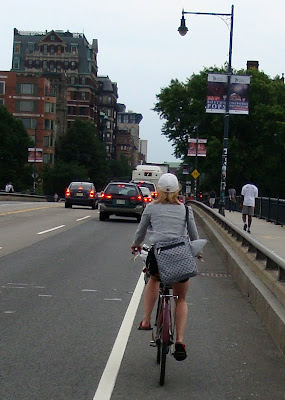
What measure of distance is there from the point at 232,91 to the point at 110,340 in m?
23.8

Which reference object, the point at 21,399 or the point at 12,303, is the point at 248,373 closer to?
the point at 21,399

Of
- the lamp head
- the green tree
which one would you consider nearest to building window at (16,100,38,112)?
the green tree

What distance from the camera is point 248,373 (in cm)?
643

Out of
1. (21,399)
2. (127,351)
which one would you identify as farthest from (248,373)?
(21,399)

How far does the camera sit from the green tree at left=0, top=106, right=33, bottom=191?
93.7m

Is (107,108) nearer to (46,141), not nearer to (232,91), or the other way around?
(46,141)

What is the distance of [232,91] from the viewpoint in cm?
3020

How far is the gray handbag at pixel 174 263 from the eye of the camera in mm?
6090

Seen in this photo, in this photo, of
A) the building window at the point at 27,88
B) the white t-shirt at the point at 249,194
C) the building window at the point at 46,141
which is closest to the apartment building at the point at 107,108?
the building window at the point at 46,141

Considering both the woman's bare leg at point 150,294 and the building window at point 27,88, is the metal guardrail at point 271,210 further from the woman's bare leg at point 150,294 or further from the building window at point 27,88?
the building window at point 27,88

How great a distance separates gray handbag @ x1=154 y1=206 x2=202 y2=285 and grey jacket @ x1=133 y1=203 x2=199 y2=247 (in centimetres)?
17

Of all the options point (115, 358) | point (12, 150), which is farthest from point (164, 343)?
point (12, 150)

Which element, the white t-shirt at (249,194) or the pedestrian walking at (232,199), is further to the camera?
the pedestrian walking at (232,199)

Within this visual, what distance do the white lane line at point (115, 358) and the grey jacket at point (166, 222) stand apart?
1206 millimetres
